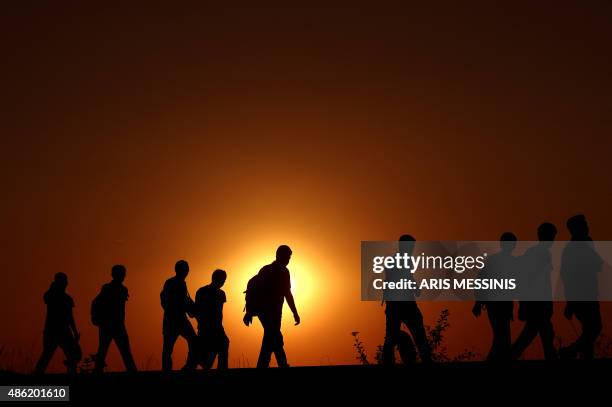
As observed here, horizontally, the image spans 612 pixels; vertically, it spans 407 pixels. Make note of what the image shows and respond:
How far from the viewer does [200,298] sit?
57.4 feet

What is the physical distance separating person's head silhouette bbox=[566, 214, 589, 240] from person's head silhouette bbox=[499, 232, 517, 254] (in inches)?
28.4

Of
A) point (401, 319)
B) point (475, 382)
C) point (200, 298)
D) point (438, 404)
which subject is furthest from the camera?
point (200, 298)

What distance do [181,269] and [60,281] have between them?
183 cm

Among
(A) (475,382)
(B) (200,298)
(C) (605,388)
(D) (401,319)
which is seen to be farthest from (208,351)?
(C) (605,388)

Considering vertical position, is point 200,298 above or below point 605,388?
above

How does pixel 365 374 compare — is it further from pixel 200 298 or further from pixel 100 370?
pixel 100 370

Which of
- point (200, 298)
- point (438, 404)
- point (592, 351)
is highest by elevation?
point (200, 298)

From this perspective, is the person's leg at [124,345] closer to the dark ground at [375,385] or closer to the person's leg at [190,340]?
the person's leg at [190,340]

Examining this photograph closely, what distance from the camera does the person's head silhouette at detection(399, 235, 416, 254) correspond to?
616 inches

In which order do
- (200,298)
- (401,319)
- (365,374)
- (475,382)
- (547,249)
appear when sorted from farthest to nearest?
(200,298) < (401,319) < (547,249) < (365,374) < (475,382)

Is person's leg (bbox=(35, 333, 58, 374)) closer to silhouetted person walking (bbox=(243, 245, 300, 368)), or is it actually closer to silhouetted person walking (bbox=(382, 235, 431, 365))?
silhouetted person walking (bbox=(243, 245, 300, 368))

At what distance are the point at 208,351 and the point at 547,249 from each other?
566 cm

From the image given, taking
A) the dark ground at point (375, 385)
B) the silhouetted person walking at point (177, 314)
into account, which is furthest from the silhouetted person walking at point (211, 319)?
the dark ground at point (375, 385)

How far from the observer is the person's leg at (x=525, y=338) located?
1482cm
